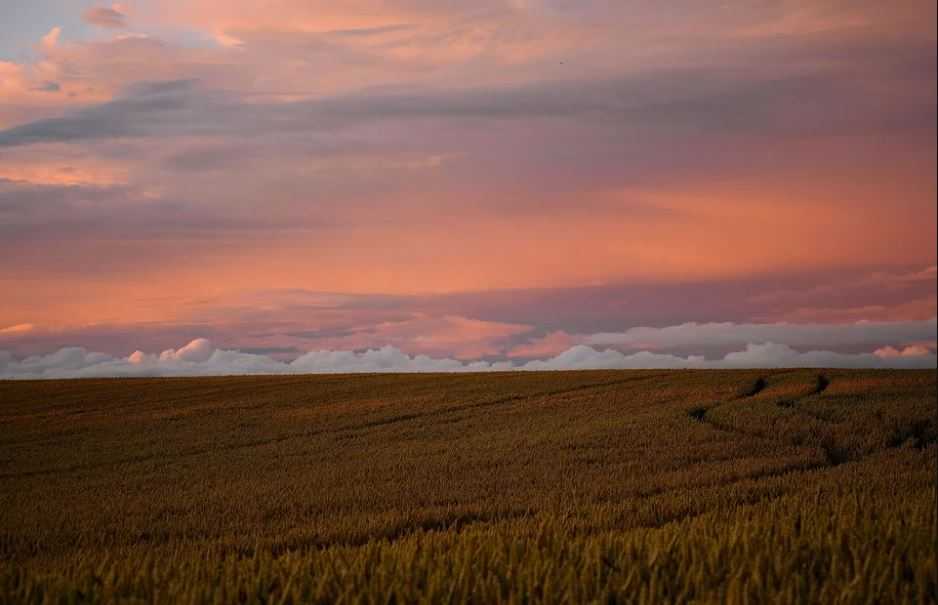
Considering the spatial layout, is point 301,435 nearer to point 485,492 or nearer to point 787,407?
A: point 485,492

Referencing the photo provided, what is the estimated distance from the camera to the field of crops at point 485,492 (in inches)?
210

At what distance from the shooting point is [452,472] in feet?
69.8

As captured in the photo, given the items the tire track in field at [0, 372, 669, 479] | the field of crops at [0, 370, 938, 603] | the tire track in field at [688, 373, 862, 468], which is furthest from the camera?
the tire track in field at [0, 372, 669, 479]

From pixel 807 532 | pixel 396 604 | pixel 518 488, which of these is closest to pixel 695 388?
pixel 518 488

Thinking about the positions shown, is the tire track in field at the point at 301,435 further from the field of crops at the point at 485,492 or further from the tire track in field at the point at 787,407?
the tire track in field at the point at 787,407

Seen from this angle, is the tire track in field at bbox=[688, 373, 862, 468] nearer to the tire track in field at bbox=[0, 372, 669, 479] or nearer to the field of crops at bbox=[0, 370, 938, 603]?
the field of crops at bbox=[0, 370, 938, 603]

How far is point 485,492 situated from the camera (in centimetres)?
1786

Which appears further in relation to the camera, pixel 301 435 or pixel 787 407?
pixel 301 435

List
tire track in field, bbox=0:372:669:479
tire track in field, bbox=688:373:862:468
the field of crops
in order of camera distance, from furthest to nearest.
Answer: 1. tire track in field, bbox=0:372:669:479
2. tire track in field, bbox=688:373:862:468
3. the field of crops

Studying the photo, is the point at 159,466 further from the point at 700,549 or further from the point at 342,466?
the point at 700,549

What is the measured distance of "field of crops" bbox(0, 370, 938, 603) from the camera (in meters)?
5.34

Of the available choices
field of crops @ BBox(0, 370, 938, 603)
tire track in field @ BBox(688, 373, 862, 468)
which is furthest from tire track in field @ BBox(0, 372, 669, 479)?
tire track in field @ BBox(688, 373, 862, 468)

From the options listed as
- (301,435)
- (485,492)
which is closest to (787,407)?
(485,492)

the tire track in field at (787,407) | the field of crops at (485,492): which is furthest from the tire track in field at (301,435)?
the tire track in field at (787,407)
